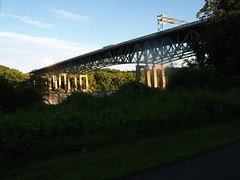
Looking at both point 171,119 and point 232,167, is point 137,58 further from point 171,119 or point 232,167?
point 232,167

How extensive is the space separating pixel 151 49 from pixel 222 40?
30405 mm

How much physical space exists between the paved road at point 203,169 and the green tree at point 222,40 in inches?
763

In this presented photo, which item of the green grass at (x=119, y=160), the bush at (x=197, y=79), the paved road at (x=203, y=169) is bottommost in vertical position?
the paved road at (x=203, y=169)

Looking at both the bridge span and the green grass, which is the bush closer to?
the green grass

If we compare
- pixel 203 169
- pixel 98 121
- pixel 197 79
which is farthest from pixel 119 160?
pixel 197 79

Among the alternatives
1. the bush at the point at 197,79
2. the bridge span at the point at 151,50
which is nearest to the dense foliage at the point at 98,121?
the bush at the point at 197,79

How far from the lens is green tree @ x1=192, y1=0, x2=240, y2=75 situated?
22641 millimetres

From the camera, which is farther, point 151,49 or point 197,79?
point 151,49

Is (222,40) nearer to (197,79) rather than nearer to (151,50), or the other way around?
(197,79)

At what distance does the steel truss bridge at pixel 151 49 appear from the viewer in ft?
144

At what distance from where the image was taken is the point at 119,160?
5.03 m

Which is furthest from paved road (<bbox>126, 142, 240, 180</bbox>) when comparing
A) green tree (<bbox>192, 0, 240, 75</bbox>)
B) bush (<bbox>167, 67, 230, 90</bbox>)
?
green tree (<bbox>192, 0, 240, 75</bbox>)

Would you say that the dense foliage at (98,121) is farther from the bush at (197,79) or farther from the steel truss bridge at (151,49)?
the steel truss bridge at (151,49)

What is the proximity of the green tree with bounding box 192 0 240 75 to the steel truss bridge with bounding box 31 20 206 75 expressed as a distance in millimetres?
5219
